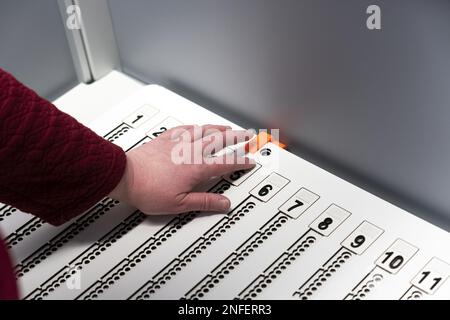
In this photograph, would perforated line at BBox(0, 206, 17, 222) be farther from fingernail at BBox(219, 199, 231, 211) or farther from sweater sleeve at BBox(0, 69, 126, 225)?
fingernail at BBox(219, 199, 231, 211)

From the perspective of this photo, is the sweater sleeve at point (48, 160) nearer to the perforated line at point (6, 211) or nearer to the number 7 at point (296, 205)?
the perforated line at point (6, 211)

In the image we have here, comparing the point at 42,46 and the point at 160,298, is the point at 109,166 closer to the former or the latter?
the point at 160,298

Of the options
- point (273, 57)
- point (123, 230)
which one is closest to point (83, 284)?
point (123, 230)

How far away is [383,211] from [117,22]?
51 cm

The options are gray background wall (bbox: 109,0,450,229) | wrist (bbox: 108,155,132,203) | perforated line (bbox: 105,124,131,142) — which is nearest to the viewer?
gray background wall (bbox: 109,0,450,229)

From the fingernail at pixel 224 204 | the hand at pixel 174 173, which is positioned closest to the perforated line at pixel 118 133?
the hand at pixel 174 173

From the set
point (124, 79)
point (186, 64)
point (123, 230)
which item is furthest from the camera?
point (124, 79)

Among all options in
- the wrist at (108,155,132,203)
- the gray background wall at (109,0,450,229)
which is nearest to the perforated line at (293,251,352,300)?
the gray background wall at (109,0,450,229)

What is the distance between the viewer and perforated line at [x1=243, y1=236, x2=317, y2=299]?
842 mm

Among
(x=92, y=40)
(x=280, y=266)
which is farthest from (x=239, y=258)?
(x=92, y=40)

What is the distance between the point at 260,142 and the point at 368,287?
27 centimetres

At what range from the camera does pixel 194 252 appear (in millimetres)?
891

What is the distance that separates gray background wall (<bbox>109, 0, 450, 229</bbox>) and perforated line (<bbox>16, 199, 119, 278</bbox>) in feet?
0.80
